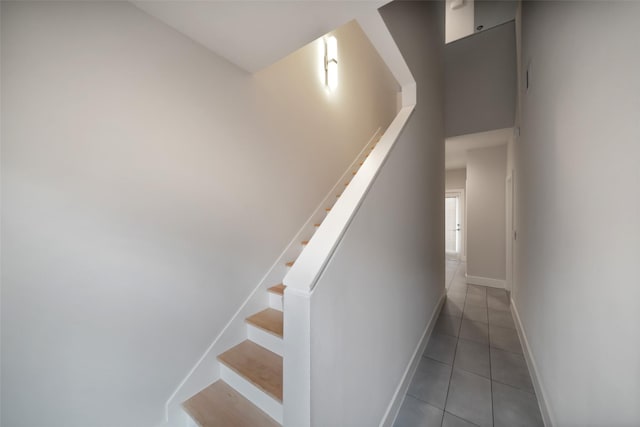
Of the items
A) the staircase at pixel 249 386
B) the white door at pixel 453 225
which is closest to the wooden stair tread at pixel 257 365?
the staircase at pixel 249 386

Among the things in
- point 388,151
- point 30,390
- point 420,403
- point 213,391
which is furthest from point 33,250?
point 420,403

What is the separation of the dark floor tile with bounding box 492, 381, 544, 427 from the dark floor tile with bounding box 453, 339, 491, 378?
17cm

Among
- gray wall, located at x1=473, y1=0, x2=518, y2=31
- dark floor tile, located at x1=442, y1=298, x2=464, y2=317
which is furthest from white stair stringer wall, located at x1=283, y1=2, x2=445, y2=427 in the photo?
gray wall, located at x1=473, y1=0, x2=518, y2=31

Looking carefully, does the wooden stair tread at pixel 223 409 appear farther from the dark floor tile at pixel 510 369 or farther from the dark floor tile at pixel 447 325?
the dark floor tile at pixel 447 325

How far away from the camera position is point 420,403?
61.2 inches

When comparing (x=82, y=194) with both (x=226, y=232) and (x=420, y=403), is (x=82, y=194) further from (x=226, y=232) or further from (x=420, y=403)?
(x=420, y=403)

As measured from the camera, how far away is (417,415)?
4.81 feet

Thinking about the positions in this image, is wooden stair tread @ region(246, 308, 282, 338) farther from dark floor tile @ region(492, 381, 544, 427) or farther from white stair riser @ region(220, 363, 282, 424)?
dark floor tile @ region(492, 381, 544, 427)

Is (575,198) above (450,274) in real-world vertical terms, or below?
above

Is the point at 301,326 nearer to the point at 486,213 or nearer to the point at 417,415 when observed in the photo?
the point at 417,415

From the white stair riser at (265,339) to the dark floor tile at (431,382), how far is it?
1.05 meters

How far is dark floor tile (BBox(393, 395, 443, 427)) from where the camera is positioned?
141cm

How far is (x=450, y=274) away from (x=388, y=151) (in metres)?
4.41

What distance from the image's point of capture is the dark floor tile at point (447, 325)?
96.1 inches
